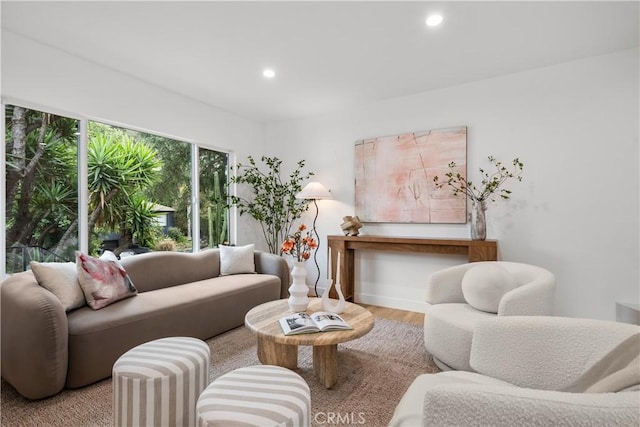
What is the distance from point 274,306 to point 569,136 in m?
3.03

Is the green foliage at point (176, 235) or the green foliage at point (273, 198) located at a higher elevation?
the green foliage at point (273, 198)

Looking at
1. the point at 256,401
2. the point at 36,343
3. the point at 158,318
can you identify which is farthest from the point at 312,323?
the point at 36,343

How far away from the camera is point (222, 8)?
2113 millimetres

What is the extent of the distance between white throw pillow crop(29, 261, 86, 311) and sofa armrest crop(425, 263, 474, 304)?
2548 millimetres

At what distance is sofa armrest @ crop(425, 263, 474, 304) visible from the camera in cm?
243

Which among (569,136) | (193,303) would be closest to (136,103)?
(193,303)

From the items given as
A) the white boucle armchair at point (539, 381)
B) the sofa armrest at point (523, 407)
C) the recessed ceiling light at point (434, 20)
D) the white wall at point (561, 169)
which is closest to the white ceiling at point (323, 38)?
the recessed ceiling light at point (434, 20)

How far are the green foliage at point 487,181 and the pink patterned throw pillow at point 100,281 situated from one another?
3121 mm

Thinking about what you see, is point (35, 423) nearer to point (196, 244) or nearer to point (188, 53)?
point (196, 244)

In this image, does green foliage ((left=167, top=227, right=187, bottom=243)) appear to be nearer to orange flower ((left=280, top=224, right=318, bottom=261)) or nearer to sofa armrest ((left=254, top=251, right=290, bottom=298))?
sofa armrest ((left=254, top=251, right=290, bottom=298))

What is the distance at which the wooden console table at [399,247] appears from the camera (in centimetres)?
296

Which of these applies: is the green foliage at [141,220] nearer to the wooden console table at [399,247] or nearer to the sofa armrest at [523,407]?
the wooden console table at [399,247]

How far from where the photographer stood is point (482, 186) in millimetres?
3301

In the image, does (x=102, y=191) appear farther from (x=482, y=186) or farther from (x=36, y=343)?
(x=482, y=186)
